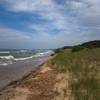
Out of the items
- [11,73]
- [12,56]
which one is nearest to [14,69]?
[11,73]

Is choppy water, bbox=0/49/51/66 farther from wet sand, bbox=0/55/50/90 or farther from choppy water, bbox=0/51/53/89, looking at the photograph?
wet sand, bbox=0/55/50/90

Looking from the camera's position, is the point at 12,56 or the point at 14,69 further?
the point at 12,56

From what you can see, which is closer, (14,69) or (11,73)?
(11,73)

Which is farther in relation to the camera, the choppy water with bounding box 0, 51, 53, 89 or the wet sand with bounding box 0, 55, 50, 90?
the choppy water with bounding box 0, 51, 53, 89

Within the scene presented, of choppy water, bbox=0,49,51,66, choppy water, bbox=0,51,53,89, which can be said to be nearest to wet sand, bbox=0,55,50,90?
choppy water, bbox=0,51,53,89

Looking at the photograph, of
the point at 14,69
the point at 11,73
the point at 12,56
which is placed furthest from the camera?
the point at 12,56

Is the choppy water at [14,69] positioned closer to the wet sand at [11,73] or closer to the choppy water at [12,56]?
the wet sand at [11,73]

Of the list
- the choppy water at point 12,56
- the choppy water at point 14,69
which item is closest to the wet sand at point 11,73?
the choppy water at point 14,69

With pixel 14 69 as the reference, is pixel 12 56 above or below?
above

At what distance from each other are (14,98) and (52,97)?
1.28 m

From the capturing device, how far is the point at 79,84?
26.1ft

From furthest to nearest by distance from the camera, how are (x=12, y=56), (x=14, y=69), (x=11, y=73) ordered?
(x=12, y=56) < (x=14, y=69) < (x=11, y=73)

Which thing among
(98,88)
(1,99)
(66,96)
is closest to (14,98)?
(1,99)

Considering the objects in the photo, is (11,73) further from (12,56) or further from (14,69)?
(12,56)
